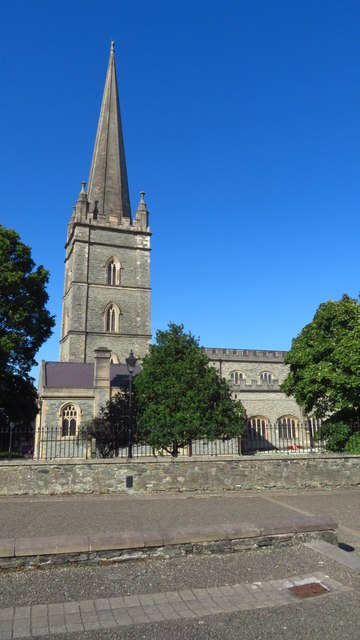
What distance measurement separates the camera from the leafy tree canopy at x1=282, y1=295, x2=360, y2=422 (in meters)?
19.7

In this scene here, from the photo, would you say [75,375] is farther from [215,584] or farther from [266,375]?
[215,584]

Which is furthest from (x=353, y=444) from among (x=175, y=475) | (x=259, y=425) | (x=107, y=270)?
(x=107, y=270)

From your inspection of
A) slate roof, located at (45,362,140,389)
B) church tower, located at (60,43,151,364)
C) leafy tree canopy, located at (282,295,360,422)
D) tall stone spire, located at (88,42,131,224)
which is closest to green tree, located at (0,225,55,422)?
slate roof, located at (45,362,140,389)

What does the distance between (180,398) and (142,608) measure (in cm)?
1535

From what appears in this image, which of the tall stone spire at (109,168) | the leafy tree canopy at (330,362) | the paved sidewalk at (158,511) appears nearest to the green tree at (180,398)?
the leafy tree canopy at (330,362)

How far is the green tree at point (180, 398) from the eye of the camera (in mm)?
19172

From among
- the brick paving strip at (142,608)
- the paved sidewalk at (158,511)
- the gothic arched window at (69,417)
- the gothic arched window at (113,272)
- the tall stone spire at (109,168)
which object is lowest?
the paved sidewalk at (158,511)

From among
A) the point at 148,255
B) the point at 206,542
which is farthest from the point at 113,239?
the point at 206,542

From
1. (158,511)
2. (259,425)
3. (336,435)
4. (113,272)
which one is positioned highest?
(113,272)

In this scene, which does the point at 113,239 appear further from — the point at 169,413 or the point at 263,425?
the point at 169,413

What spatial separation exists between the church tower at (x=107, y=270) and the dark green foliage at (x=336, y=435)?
22.1 metres

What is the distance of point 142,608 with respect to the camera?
4.82m

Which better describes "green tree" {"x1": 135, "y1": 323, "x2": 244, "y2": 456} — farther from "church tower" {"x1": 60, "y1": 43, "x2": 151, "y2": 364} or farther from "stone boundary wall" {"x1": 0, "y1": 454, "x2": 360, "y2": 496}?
"church tower" {"x1": 60, "y1": 43, "x2": 151, "y2": 364}

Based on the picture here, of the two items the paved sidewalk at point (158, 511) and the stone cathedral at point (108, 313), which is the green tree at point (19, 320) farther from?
the paved sidewalk at point (158, 511)
